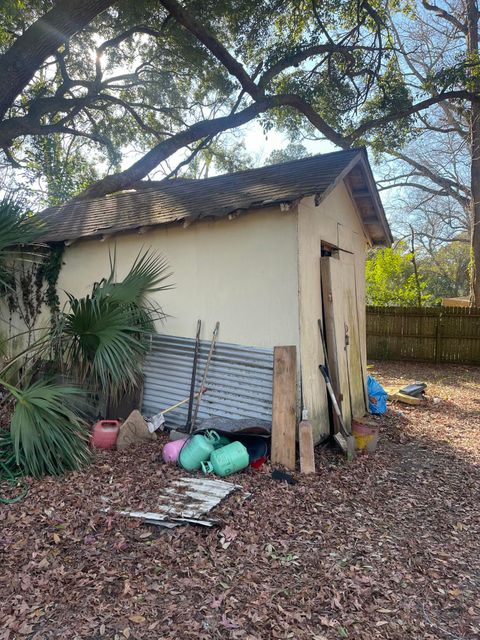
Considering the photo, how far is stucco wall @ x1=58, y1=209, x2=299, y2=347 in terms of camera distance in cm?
525

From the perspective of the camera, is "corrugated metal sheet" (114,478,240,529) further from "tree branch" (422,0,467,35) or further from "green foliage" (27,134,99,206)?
"tree branch" (422,0,467,35)

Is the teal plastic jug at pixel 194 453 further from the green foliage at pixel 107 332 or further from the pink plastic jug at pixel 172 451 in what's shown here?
the green foliage at pixel 107 332

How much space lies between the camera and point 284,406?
4.96 metres

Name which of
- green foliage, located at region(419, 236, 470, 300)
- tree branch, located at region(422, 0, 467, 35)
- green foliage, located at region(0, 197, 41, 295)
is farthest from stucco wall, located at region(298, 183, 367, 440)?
green foliage, located at region(419, 236, 470, 300)

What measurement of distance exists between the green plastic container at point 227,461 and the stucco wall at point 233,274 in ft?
4.57

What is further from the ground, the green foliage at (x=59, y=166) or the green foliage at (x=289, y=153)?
the green foliage at (x=289, y=153)

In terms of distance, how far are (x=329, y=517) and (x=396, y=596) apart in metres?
1.10

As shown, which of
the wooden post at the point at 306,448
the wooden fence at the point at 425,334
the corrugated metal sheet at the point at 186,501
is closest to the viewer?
the corrugated metal sheet at the point at 186,501

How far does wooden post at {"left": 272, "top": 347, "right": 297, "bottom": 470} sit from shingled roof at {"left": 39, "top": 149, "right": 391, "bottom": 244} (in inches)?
73.0

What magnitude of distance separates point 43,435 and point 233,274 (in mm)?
2940

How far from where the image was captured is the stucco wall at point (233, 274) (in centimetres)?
525

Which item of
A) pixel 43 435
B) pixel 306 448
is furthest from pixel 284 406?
pixel 43 435

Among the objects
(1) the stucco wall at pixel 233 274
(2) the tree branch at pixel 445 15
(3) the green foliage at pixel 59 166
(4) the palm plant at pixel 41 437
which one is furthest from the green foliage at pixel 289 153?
(4) the palm plant at pixel 41 437

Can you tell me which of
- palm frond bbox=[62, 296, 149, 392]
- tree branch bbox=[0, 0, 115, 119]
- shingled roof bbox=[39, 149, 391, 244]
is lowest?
palm frond bbox=[62, 296, 149, 392]
